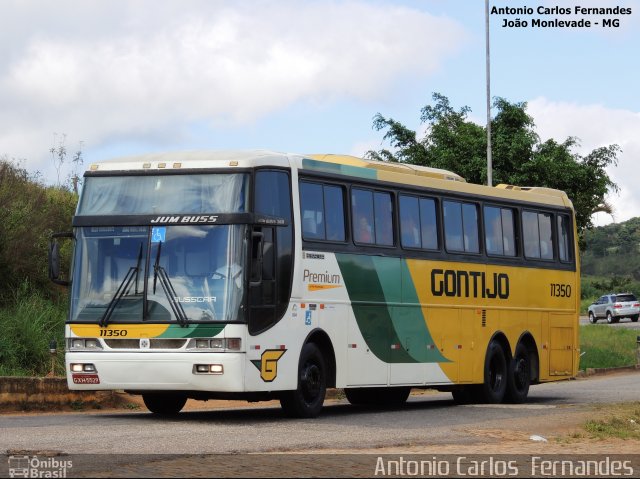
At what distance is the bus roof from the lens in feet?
58.4

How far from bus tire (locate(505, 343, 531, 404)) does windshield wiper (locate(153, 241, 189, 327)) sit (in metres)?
8.66

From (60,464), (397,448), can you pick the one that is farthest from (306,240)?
(60,464)

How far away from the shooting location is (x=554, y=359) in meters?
25.6

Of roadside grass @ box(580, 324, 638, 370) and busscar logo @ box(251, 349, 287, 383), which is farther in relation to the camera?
roadside grass @ box(580, 324, 638, 370)

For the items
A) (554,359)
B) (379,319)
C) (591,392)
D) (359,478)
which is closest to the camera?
(359,478)

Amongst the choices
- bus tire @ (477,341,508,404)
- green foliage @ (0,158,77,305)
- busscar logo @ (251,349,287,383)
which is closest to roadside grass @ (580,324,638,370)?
bus tire @ (477,341,508,404)

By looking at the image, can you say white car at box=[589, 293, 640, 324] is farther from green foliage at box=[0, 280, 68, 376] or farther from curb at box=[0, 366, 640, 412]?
curb at box=[0, 366, 640, 412]

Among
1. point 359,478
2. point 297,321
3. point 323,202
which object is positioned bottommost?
point 359,478

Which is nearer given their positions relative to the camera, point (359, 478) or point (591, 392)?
point (359, 478)

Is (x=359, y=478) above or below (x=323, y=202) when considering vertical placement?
below

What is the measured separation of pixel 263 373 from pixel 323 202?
2.88m

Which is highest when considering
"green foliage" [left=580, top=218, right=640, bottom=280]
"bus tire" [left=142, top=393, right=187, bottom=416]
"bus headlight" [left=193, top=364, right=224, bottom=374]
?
"green foliage" [left=580, top=218, right=640, bottom=280]

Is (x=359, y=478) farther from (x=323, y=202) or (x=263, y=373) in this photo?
(x=323, y=202)

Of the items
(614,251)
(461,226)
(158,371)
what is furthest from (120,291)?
→ (614,251)
